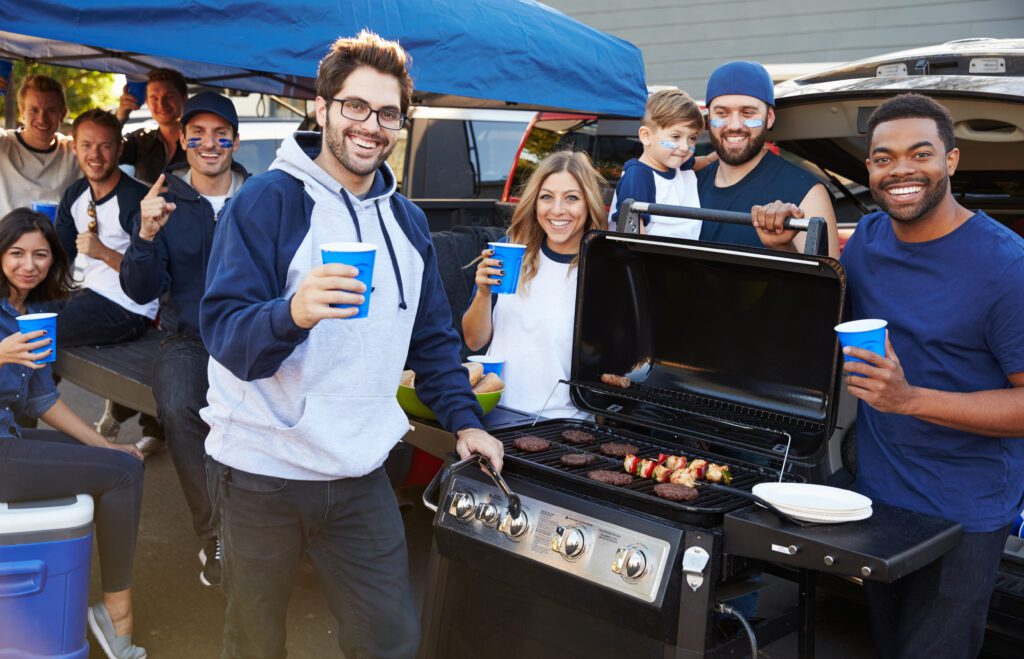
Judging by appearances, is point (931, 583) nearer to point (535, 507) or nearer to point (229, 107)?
point (535, 507)

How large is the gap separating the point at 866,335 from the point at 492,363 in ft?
5.07

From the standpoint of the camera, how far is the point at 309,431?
2.44 m

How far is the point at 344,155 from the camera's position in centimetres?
250

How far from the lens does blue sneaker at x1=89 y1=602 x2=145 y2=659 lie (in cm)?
364

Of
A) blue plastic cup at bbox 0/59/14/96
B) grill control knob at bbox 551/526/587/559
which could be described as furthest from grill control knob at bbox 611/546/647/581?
blue plastic cup at bbox 0/59/14/96

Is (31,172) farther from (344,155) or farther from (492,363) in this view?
(344,155)

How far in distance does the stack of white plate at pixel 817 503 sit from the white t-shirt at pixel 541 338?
42.8 inches

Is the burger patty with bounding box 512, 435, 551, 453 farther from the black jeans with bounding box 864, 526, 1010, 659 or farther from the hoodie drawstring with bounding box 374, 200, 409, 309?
the black jeans with bounding box 864, 526, 1010, 659

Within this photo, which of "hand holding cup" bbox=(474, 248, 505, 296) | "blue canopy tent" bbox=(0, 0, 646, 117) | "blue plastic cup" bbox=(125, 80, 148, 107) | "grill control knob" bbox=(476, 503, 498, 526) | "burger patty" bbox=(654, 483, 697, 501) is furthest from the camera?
"blue plastic cup" bbox=(125, 80, 148, 107)

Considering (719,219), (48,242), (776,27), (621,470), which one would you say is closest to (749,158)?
(719,219)

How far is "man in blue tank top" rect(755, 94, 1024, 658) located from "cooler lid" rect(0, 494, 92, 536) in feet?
8.29

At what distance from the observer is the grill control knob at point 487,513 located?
8.96 ft

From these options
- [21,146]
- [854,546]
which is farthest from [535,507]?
[21,146]

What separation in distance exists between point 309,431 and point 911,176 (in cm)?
165
